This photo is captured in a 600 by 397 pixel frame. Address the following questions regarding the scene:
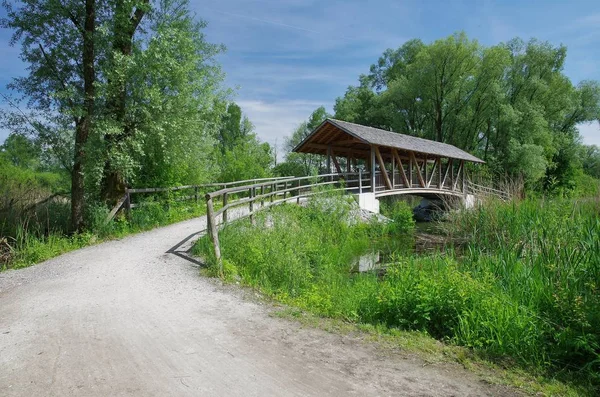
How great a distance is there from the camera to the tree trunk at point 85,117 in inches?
414

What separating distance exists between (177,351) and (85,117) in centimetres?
874

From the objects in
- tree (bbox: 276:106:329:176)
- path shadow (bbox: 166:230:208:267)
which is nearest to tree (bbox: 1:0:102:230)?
path shadow (bbox: 166:230:208:267)

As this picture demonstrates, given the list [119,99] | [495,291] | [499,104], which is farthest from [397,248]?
[499,104]

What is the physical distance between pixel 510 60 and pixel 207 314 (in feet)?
120

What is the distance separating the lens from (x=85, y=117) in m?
10.5

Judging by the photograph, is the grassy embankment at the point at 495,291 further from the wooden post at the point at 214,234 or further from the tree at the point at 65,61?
the tree at the point at 65,61

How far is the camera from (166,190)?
13.4 m

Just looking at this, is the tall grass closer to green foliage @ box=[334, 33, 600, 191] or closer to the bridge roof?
the bridge roof

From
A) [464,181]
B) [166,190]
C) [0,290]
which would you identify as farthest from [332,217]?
[464,181]

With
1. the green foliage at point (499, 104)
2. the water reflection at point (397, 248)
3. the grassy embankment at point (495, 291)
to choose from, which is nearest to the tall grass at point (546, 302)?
the grassy embankment at point (495, 291)

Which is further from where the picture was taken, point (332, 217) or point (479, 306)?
point (332, 217)

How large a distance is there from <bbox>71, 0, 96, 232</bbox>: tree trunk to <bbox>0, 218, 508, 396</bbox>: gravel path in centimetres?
466

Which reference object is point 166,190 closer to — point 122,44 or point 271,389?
point 122,44

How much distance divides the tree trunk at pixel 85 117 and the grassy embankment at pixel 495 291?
463 cm
